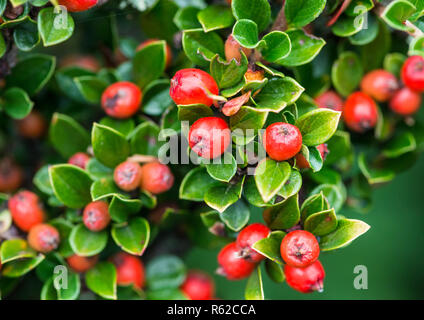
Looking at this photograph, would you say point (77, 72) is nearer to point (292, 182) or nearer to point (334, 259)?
point (292, 182)

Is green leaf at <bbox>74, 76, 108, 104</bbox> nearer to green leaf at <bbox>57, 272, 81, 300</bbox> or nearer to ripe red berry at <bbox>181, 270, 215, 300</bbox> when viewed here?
green leaf at <bbox>57, 272, 81, 300</bbox>

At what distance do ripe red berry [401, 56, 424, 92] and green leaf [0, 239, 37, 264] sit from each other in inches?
58.0

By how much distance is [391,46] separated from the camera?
6.49 feet

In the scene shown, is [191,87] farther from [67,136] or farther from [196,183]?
[67,136]

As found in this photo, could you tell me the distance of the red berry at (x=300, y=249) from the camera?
1.44 meters

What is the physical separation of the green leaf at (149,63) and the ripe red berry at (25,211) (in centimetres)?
58

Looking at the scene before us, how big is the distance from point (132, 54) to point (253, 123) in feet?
2.61

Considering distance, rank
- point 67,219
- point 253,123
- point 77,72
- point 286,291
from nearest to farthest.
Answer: point 253,123 → point 67,219 → point 77,72 → point 286,291

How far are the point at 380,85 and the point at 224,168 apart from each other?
31.3 inches

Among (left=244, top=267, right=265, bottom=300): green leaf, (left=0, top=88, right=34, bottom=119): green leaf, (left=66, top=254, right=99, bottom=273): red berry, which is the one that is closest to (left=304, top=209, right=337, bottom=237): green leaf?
(left=244, top=267, right=265, bottom=300): green leaf

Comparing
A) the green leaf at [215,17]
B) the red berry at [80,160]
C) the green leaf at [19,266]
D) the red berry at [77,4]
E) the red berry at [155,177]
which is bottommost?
the green leaf at [19,266]

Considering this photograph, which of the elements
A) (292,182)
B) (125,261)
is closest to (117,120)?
(125,261)

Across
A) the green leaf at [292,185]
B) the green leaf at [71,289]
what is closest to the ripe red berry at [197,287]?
the green leaf at [71,289]

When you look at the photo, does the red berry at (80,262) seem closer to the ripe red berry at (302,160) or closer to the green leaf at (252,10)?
the ripe red berry at (302,160)
